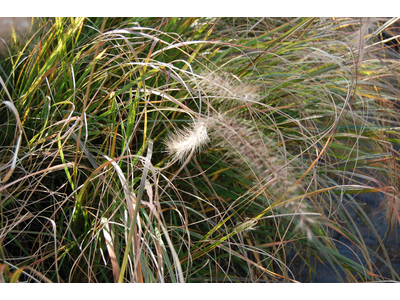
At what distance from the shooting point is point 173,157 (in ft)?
2.35

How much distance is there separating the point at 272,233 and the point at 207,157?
0.27 metres

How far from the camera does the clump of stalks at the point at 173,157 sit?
75 cm

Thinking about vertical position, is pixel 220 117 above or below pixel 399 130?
above

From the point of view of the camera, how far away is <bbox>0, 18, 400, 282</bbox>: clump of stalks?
753mm

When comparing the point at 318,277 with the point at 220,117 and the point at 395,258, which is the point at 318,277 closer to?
the point at 395,258

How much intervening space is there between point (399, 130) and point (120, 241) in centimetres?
97

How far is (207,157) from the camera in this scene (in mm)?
1004

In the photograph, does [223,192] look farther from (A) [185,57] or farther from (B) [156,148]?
(A) [185,57]
